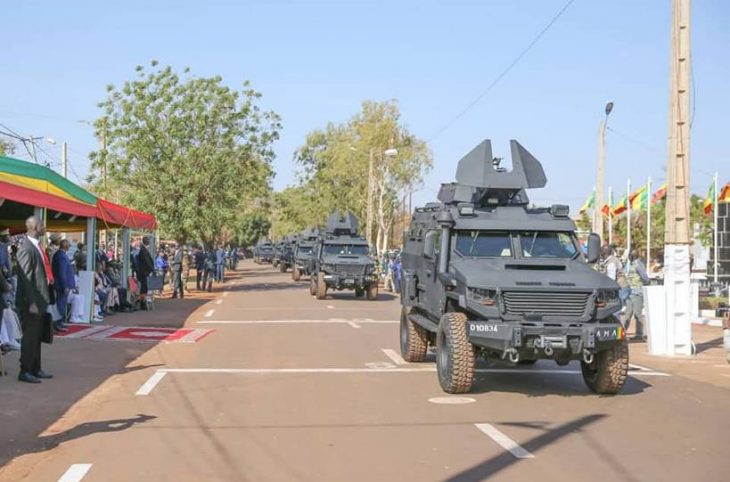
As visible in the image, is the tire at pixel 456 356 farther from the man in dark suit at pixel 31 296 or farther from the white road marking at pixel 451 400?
the man in dark suit at pixel 31 296

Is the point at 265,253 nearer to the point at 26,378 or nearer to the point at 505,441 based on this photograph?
the point at 26,378

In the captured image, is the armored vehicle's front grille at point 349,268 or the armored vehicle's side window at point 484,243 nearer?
the armored vehicle's side window at point 484,243

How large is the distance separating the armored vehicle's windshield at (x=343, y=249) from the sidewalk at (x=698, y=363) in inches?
563

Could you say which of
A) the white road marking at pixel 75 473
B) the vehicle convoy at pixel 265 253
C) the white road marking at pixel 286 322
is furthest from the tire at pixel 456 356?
the vehicle convoy at pixel 265 253

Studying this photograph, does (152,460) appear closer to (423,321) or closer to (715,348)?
(423,321)

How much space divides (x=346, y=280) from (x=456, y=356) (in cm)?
1888

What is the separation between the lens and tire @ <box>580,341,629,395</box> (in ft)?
32.1

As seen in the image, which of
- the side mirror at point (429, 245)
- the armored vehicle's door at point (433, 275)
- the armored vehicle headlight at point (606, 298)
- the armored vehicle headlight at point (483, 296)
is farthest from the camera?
the side mirror at point (429, 245)

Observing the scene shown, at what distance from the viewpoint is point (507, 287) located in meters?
9.41

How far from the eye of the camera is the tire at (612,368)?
9.79 metres

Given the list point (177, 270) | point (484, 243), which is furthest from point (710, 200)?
point (484, 243)

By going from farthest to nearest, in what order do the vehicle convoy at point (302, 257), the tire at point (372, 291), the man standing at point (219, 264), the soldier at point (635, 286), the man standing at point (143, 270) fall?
the vehicle convoy at point (302, 257) < the man standing at point (219, 264) < the tire at point (372, 291) < the man standing at point (143, 270) < the soldier at point (635, 286)

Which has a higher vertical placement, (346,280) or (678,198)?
(678,198)

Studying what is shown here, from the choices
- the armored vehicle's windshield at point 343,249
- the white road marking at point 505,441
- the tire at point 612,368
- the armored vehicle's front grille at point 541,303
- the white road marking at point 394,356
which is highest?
the armored vehicle's windshield at point 343,249
